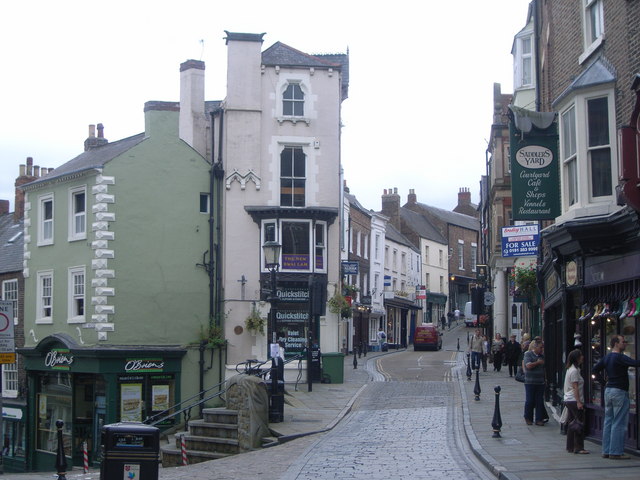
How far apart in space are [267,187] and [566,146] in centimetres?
1602

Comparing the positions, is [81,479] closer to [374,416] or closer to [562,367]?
[374,416]

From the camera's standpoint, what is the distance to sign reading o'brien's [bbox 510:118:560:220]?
730 inches

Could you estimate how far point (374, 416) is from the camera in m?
22.0

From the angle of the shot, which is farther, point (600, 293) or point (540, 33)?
point (540, 33)

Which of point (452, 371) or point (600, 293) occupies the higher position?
point (600, 293)

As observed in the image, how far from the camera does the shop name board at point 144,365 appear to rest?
1157 inches

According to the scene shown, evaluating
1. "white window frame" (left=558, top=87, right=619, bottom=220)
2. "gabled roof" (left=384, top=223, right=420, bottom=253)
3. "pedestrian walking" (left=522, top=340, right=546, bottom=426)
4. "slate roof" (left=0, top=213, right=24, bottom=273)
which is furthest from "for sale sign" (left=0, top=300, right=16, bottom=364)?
"gabled roof" (left=384, top=223, right=420, bottom=253)

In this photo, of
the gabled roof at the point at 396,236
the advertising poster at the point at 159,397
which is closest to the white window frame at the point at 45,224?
the advertising poster at the point at 159,397

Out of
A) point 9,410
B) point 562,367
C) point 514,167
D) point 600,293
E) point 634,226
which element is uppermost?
point 514,167

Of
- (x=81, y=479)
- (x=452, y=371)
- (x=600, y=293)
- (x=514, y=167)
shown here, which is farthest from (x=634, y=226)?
(x=452, y=371)

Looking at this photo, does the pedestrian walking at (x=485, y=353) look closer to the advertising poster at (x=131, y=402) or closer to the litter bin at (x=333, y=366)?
the litter bin at (x=333, y=366)

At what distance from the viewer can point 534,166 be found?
61.2 ft

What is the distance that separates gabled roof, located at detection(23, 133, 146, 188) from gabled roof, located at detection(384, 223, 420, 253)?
1218 inches

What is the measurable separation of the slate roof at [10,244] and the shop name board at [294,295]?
11.9 metres
